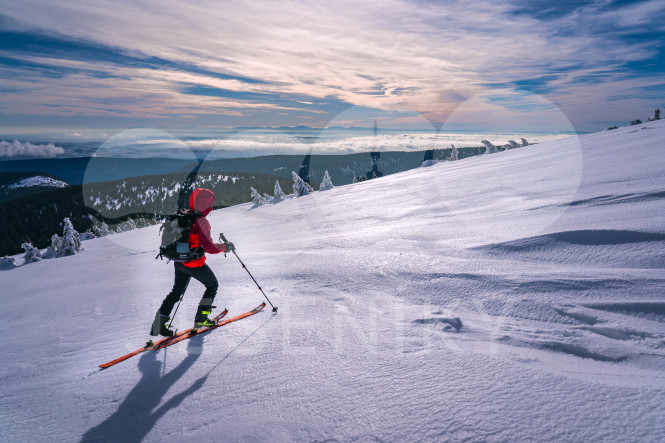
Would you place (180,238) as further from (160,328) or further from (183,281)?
(160,328)

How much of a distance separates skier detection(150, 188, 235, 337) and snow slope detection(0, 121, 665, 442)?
0.35m

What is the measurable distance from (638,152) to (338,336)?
1043 cm

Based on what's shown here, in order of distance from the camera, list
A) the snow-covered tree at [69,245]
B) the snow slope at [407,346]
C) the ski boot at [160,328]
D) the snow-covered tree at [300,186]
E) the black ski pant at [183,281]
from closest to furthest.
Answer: the snow slope at [407,346]
the ski boot at [160,328]
the black ski pant at [183,281]
the snow-covered tree at [69,245]
the snow-covered tree at [300,186]

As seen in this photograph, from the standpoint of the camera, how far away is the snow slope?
221 cm

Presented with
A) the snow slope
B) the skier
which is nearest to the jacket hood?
the skier

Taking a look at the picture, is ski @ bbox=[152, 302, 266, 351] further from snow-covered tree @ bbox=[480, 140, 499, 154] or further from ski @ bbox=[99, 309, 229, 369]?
snow-covered tree @ bbox=[480, 140, 499, 154]

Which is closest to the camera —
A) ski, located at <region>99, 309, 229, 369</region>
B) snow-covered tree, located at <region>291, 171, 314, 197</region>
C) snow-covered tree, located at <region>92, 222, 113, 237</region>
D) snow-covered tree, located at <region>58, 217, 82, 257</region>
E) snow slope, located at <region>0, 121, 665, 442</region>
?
snow slope, located at <region>0, 121, 665, 442</region>

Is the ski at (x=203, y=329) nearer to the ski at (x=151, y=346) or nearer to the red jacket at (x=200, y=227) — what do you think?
the ski at (x=151, y=346)

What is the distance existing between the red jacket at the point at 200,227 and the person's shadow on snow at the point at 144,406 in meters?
1.53

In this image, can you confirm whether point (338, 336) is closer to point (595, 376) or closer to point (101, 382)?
point (595, 376)

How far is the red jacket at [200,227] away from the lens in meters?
4.56

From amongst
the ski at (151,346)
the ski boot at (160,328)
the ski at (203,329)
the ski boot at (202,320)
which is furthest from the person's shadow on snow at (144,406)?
the ski boot at (202,320)

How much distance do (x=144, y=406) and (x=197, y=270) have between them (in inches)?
83.5

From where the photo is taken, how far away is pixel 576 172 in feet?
27.6
